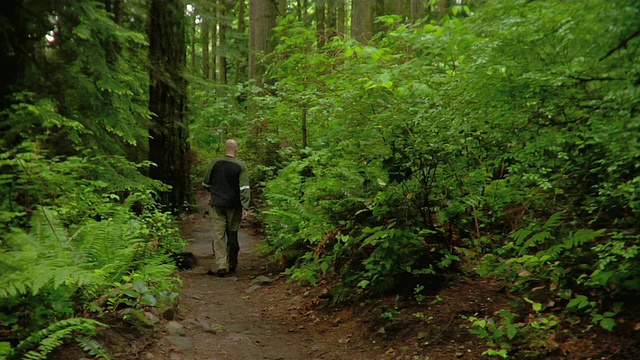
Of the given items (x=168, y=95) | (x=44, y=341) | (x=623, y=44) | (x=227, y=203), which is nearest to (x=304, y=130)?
(x=227, y=203)

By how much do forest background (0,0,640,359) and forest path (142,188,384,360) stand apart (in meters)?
0.45

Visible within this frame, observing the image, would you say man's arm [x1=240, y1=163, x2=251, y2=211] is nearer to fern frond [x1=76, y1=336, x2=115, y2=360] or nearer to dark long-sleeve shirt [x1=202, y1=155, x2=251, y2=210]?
dark long-sleeve shirt [x1=202, y1=155, x2=251, y2=210]

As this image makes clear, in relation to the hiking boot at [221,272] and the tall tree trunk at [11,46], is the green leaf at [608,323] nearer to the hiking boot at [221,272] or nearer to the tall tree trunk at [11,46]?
the hiking boot at [221,272]

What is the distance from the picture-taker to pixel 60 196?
585 cm

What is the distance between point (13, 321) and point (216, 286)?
4.63m

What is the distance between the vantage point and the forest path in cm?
520

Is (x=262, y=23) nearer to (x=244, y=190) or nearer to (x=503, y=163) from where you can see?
(x=244, y=190)

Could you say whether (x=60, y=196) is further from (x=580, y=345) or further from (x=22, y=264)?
(x=580, y=345)

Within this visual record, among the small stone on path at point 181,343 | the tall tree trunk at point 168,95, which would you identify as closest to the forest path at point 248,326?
the small stone on path at point 181,343

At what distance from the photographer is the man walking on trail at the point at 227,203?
9078 mm

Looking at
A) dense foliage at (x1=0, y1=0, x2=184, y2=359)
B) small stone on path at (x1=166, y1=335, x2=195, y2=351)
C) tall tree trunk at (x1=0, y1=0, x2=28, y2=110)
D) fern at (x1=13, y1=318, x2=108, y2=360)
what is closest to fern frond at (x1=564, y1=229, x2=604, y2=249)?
small stone on path at (x1=166, y1=335, x2=195, y2=351)

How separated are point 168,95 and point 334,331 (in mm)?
7834

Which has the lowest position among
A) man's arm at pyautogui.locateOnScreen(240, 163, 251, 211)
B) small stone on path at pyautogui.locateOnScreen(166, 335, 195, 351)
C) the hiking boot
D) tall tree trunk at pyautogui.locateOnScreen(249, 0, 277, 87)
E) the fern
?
the hiking boot

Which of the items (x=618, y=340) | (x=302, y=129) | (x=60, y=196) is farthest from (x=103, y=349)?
(x=302, y=129)
